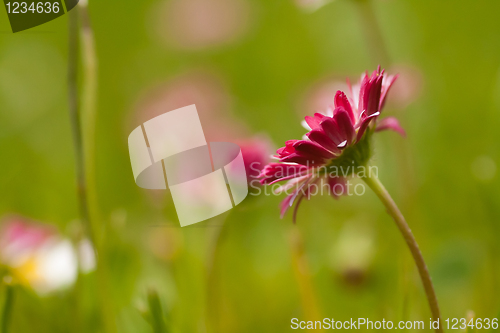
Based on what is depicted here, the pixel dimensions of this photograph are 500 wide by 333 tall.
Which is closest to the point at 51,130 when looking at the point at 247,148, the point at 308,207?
the point at 308,207

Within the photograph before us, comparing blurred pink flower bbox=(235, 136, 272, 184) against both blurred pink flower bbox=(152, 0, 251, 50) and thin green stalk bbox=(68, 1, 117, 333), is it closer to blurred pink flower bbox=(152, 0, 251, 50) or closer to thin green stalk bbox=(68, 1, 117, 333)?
thin green stalk bbox=(68, 1, 117, 333)

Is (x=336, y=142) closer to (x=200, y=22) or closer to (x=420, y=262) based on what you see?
(x=420, y=262)

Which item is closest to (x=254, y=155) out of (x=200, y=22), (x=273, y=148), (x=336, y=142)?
(x=273, y=148)

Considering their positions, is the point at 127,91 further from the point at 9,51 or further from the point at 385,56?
the point at 385,56

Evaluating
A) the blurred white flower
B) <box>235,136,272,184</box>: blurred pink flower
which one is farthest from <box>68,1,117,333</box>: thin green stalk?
the blurred white flower

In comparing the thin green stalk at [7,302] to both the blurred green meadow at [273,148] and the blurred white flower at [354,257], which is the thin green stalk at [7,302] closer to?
the blurred green meadow at [273,148]

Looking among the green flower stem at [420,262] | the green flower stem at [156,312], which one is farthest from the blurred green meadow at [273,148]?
the green flower stem at [420,262]

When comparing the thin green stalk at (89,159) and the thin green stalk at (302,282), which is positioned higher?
the thin green stalk at (89,159)
